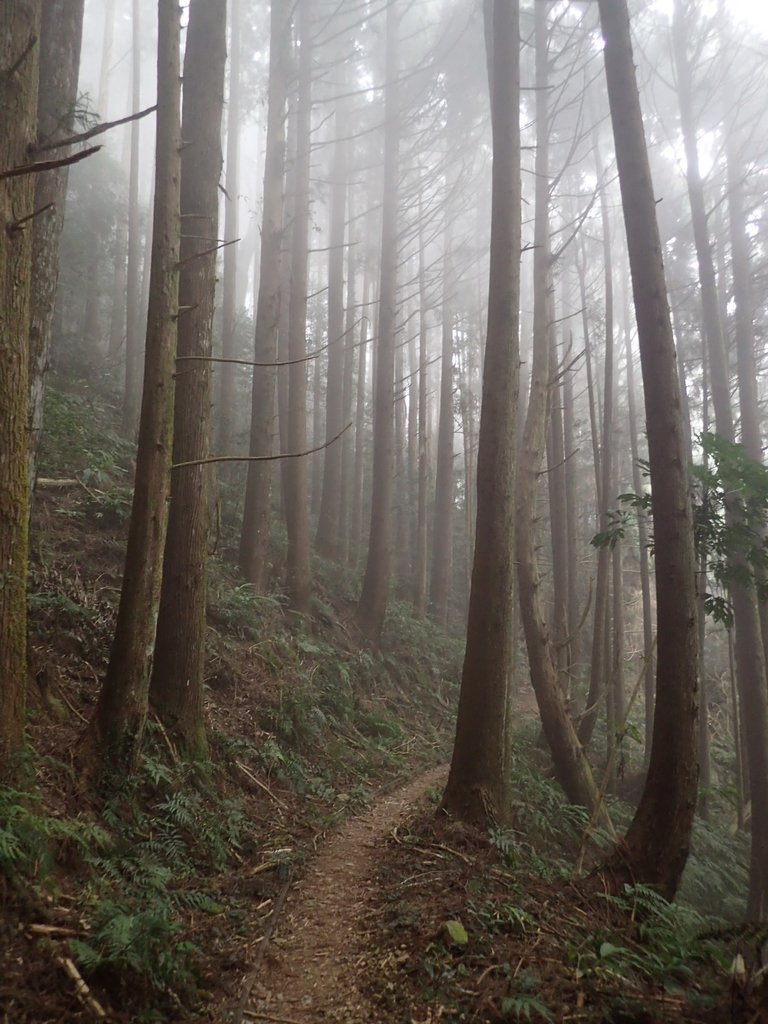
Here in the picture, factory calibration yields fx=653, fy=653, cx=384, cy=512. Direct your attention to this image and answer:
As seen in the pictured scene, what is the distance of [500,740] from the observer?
260 inches

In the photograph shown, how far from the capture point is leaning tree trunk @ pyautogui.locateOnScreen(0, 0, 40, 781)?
13.2 feet

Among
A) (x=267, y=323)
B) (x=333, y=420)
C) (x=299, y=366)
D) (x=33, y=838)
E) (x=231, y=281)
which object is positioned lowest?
(x=33, y=838)

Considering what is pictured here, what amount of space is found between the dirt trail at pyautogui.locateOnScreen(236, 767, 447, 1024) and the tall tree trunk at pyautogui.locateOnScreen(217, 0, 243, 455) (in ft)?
38.3

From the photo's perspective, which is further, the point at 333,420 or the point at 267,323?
the point at 333,420

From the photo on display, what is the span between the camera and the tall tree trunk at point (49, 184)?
593 cm

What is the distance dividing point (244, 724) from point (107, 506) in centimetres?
404

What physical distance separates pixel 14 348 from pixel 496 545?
15.3 ft

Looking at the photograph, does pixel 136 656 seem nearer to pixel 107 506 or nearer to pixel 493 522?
pixel 493 522

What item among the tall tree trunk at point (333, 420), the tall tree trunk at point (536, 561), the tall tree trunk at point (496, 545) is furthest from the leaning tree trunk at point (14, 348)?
the tall tree trunk at point (333, 420)

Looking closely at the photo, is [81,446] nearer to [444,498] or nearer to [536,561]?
[536,561]

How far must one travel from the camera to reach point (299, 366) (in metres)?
14.1

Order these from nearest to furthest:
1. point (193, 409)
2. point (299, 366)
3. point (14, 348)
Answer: point (14, 348) → point (193, 409) → point (299, 366)

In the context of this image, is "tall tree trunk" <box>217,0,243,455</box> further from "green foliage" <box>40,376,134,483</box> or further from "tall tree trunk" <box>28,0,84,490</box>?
"tall tree trunk" <box>28,0,84,490</box>

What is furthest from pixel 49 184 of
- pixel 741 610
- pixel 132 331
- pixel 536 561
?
pixel 741 610
